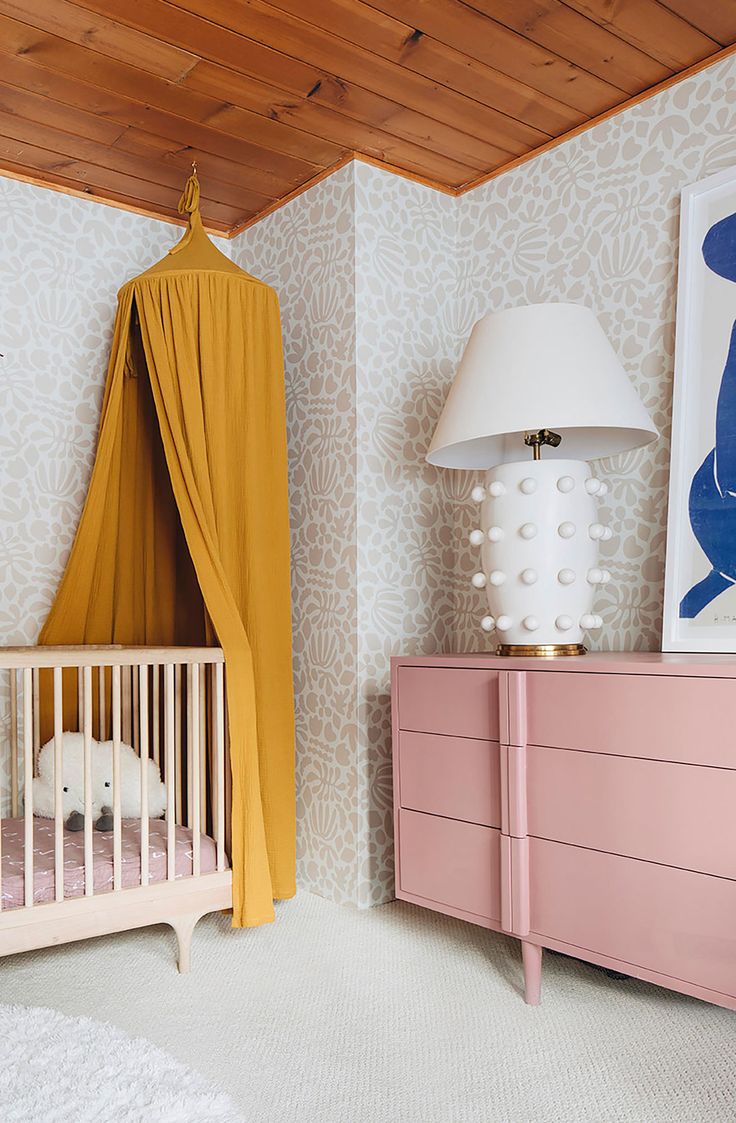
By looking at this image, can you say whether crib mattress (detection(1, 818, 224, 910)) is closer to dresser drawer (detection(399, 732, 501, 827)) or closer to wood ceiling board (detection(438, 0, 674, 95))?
dresser drawer (detection(399, 732, 501, 827))

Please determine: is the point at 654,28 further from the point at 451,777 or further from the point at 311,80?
the point at 451,777

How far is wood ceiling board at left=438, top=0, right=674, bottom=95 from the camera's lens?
210 cm

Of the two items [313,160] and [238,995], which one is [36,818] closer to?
[238,995]

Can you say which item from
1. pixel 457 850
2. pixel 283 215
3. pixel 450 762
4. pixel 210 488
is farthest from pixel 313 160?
pixel 457 850

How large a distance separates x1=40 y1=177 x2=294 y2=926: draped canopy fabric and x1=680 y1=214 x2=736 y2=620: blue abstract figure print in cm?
112

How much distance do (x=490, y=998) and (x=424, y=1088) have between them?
→ 0.41 metres

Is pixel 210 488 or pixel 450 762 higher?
pixel 210 488

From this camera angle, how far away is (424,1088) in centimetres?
167

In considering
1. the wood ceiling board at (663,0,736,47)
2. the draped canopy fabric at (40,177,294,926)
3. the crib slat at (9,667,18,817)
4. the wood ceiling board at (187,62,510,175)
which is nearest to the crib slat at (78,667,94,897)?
the draped canopy fabric at (40,177,294,926)

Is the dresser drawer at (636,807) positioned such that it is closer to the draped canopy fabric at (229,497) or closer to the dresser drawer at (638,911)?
the dresser drawer at (638,911)

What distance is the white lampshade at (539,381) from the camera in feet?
6.75

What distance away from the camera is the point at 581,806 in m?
1.88

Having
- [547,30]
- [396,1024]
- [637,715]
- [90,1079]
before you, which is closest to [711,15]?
[547,30]

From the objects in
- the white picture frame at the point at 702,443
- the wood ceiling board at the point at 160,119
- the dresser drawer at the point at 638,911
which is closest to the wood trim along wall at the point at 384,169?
the wood ceiling board at the point at 160,119
